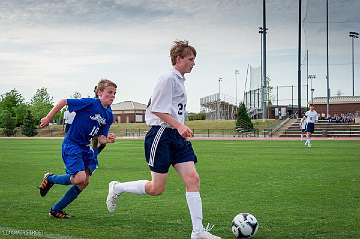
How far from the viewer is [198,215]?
6.32 meters

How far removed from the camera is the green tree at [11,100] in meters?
107

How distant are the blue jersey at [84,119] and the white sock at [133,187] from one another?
0.81 m

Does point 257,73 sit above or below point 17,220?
above

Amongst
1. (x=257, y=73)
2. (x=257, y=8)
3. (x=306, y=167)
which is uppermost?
(x=257, y=8)

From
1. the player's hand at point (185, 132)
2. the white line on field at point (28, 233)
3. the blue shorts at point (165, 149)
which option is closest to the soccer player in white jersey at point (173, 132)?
the blue shorts at point (165, 149)

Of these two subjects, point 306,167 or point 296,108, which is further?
point 296,108

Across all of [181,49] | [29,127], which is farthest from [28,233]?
[29,127]

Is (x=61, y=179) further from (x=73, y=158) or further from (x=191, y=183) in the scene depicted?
(x=191, y=183)

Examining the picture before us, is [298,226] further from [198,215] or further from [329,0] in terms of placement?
[329,0]

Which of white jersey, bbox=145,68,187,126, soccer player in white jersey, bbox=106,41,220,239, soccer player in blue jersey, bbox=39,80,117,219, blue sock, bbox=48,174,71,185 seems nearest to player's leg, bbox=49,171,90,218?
soccer player in blue jersey, bbox=39,80,117,219

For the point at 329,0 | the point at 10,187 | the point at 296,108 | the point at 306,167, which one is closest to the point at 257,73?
the point at 296,108

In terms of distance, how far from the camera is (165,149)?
648cm

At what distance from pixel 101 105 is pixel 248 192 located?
12.7ft

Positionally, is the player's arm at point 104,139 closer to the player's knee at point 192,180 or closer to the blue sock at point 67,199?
the blue sock at point 67,199
